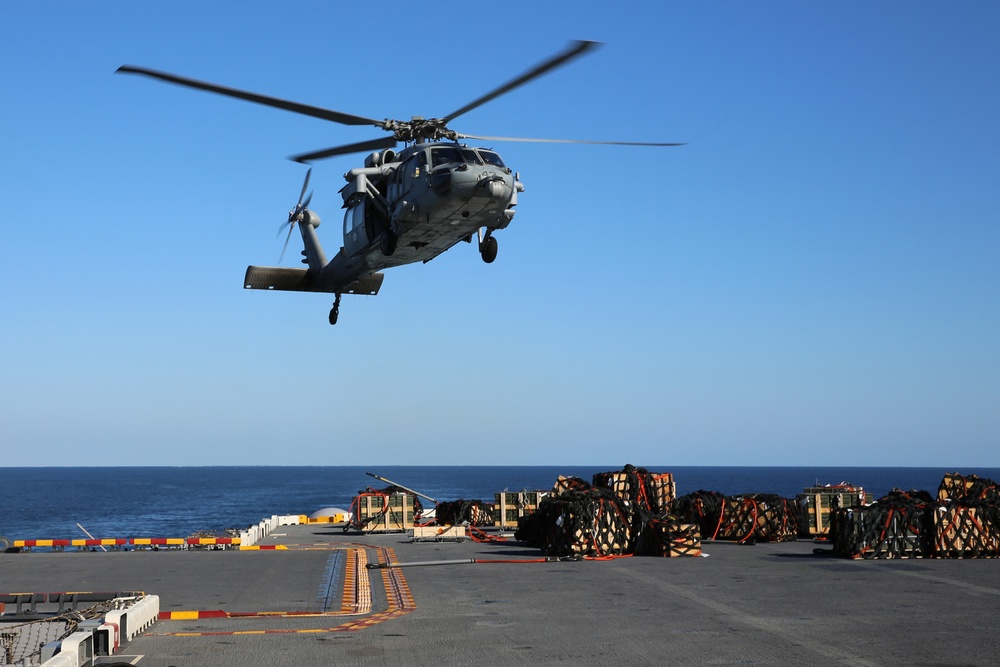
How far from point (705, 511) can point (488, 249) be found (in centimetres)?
1374

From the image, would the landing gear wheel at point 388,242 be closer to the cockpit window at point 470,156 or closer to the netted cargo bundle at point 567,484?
the cockpit window at point 470,156

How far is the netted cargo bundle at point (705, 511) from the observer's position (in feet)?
111

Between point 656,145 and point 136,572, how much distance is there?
57.3ft

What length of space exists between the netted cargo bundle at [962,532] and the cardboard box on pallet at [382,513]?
838 inches

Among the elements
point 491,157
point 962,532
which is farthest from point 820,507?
point 491,157

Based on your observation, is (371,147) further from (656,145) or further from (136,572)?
(136,572)

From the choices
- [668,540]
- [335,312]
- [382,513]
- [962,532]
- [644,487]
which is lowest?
[382,513]

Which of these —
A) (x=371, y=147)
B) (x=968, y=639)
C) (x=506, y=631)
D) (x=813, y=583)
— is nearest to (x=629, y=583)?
(x=813, y=583)

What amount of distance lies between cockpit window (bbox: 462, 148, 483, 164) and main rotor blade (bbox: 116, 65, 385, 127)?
2.72 metres

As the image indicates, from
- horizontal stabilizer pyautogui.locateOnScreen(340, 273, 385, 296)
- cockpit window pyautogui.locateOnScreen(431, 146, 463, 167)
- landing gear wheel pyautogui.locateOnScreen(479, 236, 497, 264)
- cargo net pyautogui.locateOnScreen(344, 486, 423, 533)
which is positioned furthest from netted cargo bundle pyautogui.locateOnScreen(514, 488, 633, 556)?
cargo net pyautogui.locateOnScreen(344, 486, 423, 533)

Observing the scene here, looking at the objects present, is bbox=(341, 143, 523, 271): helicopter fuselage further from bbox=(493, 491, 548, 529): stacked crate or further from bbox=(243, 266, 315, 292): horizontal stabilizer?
bbox=(493, 491, 548, 529): stacked crate

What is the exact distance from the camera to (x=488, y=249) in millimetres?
26109

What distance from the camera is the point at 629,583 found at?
22.0 m

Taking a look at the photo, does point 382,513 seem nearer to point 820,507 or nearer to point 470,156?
point 820,507
